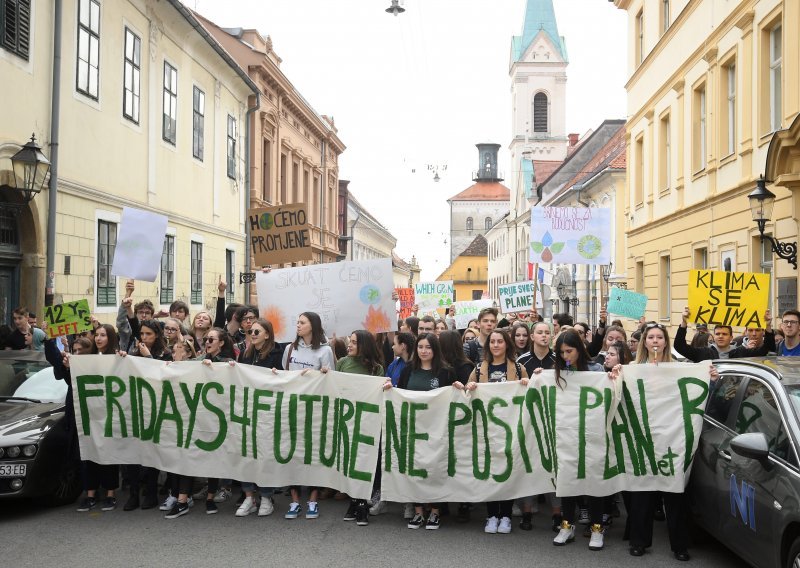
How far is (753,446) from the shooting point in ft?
18.2

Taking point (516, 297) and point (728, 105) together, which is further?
point (516, 297)

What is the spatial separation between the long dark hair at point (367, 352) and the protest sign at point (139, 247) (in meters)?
3.22

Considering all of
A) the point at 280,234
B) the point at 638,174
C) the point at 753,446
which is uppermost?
the point at 638,174

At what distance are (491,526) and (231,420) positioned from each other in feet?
8.24

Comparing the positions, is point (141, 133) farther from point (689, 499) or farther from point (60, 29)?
point (689, 499)

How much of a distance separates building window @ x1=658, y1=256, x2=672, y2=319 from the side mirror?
1787cm

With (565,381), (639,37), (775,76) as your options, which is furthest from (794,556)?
(639,37)

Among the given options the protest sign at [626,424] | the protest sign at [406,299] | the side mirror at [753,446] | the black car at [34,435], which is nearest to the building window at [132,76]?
the black car at [34,435]

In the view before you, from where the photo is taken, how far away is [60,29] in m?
14.6

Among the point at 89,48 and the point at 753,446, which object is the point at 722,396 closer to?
the point at 753,446

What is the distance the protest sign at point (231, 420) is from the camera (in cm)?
806

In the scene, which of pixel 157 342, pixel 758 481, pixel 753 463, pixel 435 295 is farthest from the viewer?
pixel 435 295

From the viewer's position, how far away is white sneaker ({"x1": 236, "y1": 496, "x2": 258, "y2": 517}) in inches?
314

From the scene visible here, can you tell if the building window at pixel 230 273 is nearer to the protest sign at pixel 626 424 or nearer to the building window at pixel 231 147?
the building window at pixel 231 147
